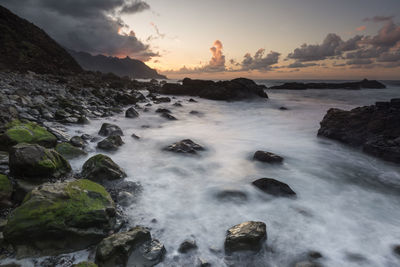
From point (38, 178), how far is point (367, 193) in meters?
6.46

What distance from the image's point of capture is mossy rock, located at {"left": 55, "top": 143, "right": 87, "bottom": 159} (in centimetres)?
476

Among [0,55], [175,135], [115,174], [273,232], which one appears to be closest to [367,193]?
[273,232]

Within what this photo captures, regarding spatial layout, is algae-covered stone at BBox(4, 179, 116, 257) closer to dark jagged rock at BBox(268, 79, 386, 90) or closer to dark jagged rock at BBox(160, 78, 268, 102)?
dark jagged rock at BBox(160, 78, 268, 102)

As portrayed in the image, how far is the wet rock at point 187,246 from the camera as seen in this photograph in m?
2.73

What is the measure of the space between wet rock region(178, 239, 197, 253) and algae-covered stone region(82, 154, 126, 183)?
208cm

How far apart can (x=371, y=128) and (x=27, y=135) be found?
10128 mm

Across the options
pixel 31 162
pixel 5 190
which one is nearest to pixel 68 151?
pixel 31 162

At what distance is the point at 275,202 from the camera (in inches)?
156

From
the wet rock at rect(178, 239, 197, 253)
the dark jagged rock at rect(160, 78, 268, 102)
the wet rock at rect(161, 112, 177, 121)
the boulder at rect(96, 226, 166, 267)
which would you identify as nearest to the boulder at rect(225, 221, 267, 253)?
the wet rock at rect(178, 239, 197, 253)

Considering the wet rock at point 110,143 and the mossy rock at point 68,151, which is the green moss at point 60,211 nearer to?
the mossy rock at point 68,151

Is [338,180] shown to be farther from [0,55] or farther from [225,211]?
[0,55]

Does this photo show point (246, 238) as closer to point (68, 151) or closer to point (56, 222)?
point (56, 222)

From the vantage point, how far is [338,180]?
5.31 meters

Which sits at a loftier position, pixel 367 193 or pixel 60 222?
pixel 60 222
